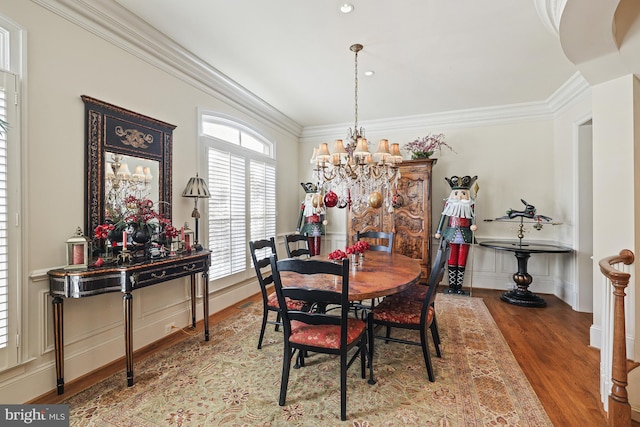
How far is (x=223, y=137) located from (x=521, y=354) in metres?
4.04

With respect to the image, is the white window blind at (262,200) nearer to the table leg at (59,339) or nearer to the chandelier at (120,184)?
the chandelier at (120,184)

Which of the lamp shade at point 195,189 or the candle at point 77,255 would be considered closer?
the candle at point 77,255

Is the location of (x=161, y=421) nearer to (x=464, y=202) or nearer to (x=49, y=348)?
(x=49, y=348)

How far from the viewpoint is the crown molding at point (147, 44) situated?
219 cm

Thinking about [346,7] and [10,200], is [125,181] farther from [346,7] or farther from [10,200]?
[346,7]

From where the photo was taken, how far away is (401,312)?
233cm

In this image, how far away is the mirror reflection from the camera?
2.41m

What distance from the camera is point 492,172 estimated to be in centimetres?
473

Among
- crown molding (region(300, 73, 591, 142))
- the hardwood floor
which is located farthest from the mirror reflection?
crown molding (region(300, 73, 591, 142))

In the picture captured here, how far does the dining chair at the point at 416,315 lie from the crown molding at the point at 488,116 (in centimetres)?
318

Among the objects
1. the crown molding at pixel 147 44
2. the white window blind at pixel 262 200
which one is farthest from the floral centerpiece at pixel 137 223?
the white window blind at pixel 262 200

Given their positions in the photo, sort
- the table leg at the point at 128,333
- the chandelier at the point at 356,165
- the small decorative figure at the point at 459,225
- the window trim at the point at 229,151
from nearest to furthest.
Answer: the table leg at the point at 128,333 → the chandelier at the point at 356,165 → the window trim at the point at 229,151 → the small decorative figure at the point at 459,225

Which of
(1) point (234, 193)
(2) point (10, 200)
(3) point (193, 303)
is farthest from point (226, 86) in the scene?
(3) point (193, 303)

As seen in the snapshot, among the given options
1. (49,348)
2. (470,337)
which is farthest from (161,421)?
(470,337)
